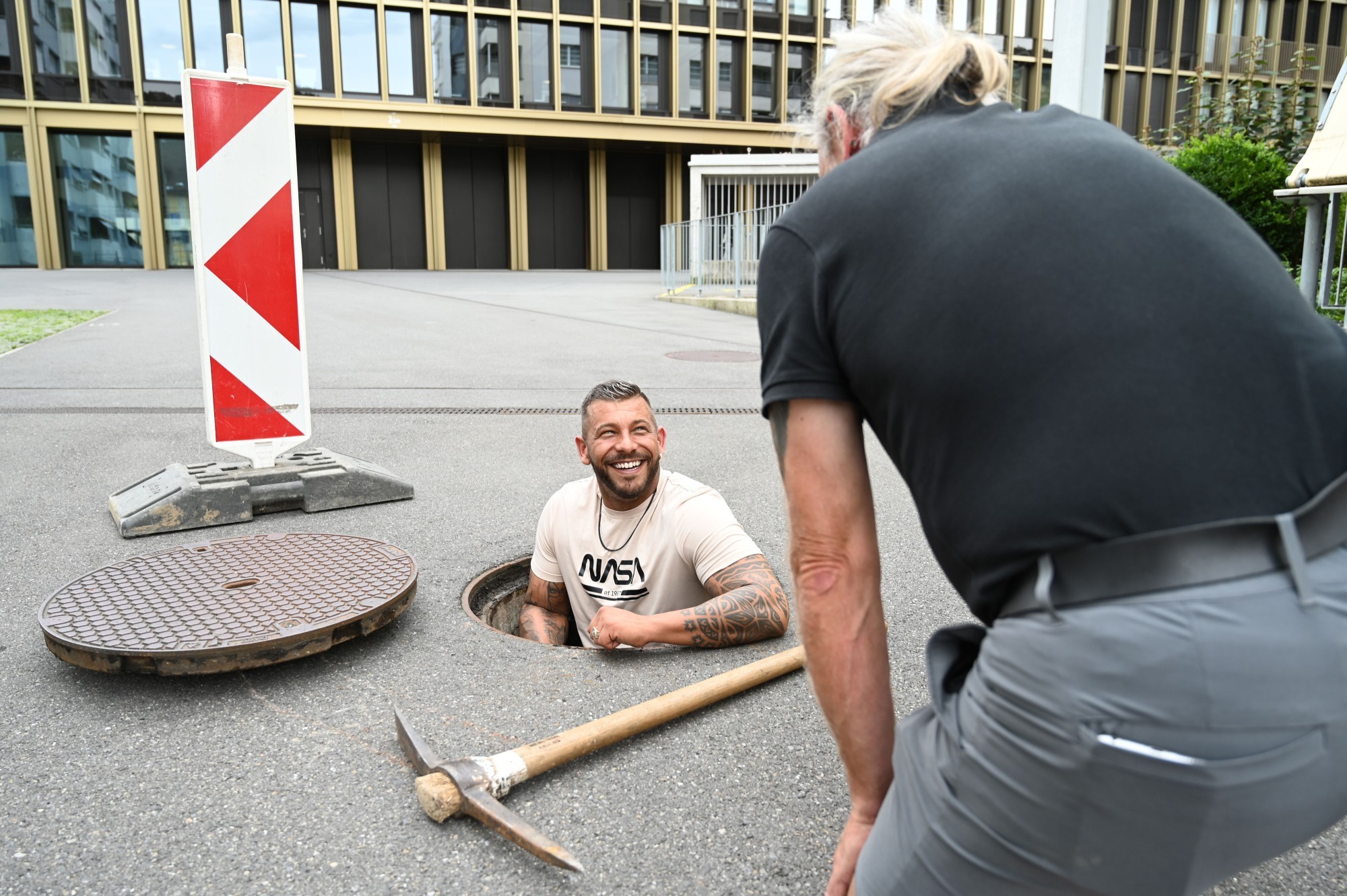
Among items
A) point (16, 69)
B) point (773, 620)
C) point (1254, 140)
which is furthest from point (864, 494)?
point (16, 69)

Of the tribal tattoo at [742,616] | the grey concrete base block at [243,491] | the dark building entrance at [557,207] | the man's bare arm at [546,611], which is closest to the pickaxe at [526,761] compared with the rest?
the tribal tattoo at [742,616]

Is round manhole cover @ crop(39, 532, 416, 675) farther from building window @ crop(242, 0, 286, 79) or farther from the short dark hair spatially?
building window @ crop(242, 0, 286, 79)

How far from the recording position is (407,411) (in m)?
7.32

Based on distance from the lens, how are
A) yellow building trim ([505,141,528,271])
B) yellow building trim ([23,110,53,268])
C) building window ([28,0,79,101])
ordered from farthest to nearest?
yellow building trim ([505,141,528,271]) < yellow building trim ([23,110,53,268]) < building window ([28,0,79,101])

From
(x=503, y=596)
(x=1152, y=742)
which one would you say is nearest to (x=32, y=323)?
(x=503, y=596)

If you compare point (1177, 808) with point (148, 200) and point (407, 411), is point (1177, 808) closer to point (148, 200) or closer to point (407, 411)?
point (407, 411)

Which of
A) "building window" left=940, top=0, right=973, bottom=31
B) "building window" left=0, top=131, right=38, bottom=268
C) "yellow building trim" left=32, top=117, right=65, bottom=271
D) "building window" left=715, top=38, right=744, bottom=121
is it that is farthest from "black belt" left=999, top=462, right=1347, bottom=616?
"building window" left=940, top=0, right=973, bottom=31

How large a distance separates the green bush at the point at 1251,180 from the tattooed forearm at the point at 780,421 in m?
13.1

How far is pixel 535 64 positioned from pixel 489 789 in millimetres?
32968

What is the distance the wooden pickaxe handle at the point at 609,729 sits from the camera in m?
2.19

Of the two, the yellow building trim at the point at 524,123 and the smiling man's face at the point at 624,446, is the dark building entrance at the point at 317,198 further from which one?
the smiling man's face at the point at 624,446

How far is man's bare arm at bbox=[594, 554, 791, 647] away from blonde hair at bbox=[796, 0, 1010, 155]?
1.89m

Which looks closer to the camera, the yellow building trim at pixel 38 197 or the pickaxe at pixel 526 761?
the pickaxe at pixel 526 761

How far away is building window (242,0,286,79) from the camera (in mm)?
29469
